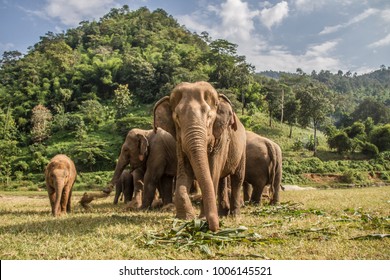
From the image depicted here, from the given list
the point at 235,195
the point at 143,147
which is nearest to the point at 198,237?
the point at 235,195

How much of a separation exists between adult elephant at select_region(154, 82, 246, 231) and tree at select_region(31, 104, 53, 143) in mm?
50848

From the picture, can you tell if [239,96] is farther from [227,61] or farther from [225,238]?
[225,238]

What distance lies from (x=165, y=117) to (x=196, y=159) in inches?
56.6

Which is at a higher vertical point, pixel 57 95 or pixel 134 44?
pixel 134 44

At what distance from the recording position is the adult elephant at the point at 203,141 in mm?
5762

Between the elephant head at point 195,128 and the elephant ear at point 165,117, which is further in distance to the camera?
the elephant ear at point 165,117

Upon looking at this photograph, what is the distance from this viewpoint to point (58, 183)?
8.88 metres

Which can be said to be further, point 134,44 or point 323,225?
point 134,44

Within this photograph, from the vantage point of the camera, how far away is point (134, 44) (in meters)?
105

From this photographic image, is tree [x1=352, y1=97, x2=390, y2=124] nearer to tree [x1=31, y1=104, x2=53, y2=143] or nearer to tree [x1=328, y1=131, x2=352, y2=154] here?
tree [x1=328, y1=131, x2=352, y2=154]

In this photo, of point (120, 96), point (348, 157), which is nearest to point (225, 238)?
point (348, 157)

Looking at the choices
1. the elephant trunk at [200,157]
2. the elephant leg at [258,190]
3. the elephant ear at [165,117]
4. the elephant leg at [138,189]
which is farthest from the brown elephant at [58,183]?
the elephant leg at [258,190]

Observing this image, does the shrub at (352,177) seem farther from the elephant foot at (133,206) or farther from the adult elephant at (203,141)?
the adult elephant at (203,141)

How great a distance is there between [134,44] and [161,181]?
99318 mm
